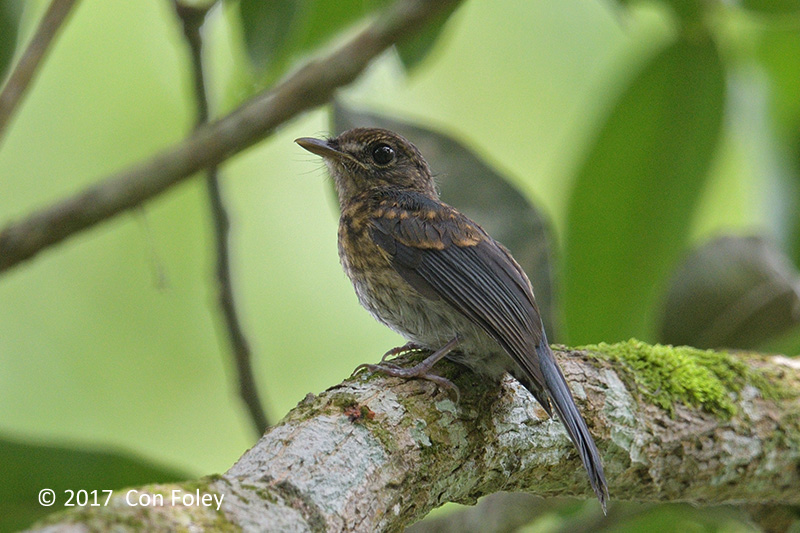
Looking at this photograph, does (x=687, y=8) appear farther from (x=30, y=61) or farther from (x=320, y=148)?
(x=30, y=61)

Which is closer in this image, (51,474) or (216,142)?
(51,474)

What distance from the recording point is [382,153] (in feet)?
11.2

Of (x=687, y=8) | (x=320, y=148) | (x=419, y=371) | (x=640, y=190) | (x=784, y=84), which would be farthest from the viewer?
(x=784, y=84)

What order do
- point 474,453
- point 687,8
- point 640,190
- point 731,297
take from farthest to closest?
point 640,190
point 687,8
point 731,297
point 474,453

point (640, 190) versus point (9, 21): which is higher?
point (9, 21)

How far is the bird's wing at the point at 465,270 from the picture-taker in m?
2.43

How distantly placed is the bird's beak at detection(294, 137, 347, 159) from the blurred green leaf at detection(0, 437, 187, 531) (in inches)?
50.5

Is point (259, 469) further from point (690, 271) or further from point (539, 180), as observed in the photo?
point (539, 180)

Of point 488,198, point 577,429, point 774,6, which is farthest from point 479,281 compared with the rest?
point 774,6

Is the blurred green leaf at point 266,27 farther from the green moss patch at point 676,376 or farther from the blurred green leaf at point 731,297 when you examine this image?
the blurred green leaf at point 731,297

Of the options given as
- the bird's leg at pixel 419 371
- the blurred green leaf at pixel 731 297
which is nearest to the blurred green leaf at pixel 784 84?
the blurred green leaf at pixel 731 297

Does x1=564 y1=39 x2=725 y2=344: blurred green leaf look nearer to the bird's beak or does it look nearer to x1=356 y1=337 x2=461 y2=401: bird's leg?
the bird's beak

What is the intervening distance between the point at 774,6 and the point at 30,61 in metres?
2.71

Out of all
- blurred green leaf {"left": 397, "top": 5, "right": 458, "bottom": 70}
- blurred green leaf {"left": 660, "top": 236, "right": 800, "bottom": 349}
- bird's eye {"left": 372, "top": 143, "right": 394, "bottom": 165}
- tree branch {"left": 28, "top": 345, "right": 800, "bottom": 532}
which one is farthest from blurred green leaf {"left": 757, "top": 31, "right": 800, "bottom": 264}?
bird's eye {"left": 372, "top": 143, "right": 394, "bottom": 165}
